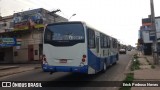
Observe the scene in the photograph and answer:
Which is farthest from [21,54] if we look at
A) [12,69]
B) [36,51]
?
[12,69]

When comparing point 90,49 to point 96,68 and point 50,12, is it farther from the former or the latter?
point 50,12

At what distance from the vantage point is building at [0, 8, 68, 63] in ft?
148

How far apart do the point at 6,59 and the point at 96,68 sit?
123 ft

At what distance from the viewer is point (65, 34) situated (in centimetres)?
1407

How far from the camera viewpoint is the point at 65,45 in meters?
13.9

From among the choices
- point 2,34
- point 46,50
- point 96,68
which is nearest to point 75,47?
point 46,50

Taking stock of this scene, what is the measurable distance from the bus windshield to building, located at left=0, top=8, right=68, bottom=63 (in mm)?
28867

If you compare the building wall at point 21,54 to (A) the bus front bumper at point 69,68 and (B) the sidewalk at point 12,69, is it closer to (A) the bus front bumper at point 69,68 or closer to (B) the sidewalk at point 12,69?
(B) the sidewalk at point 12,69

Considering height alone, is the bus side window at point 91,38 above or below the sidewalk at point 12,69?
above

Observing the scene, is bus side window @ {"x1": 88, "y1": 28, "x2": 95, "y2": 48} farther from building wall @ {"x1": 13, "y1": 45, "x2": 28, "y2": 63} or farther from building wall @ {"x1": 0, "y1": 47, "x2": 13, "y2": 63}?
building wall @ {"x1": 0, "y1": 47, "x2": 13, "y2": 63}

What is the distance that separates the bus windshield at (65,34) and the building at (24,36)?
28.9 metres

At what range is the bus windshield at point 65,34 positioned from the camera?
13867mm

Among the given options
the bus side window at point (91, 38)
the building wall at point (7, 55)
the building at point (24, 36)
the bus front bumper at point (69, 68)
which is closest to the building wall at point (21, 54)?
the building at point (24, 36)

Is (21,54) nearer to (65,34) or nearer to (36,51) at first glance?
(36,51)
